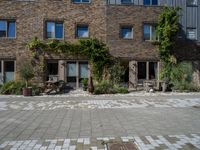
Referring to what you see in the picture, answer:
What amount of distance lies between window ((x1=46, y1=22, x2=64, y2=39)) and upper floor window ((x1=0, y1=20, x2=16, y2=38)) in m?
2.75

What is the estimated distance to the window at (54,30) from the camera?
71.5ft

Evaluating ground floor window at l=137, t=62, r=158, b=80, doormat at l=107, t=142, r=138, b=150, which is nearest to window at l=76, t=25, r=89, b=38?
ground floor window at l=137, t=62, r=158, b=80

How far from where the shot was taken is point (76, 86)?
21891 mm

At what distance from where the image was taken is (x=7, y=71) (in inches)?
843

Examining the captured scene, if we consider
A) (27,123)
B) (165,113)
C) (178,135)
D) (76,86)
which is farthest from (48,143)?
(76,86)

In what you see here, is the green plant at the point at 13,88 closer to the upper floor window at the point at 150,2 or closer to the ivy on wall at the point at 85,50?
the ivy on wall at the point at 85,50

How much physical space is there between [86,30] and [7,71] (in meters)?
7.27

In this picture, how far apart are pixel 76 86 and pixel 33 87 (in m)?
4.41

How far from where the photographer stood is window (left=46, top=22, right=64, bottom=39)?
858 inches

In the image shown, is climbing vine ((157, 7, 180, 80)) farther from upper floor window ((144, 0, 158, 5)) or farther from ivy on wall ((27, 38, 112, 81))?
ivy on wall ((27, 38, 112, 81))

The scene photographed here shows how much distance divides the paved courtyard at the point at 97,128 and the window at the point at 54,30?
11054mm

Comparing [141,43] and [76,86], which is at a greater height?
[141,43]

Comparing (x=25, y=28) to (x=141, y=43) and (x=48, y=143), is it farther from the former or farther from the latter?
(x=48, y=143)

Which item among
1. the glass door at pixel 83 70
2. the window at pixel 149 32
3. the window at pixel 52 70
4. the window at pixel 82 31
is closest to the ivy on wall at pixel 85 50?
the glass door at pixel 83 70
